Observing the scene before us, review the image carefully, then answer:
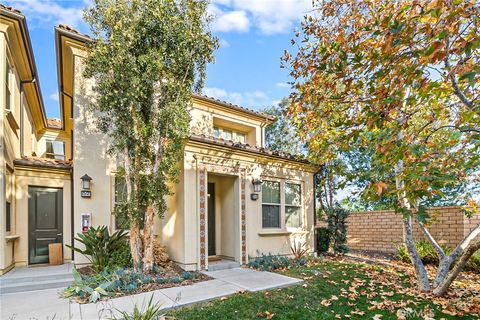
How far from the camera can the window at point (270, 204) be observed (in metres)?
10.5

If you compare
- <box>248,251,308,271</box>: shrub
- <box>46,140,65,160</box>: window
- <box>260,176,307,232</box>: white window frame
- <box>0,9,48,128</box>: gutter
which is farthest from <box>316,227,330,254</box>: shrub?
<box>46,140,65,160</box>: window

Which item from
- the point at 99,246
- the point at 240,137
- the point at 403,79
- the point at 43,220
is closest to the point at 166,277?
the point at 99,246

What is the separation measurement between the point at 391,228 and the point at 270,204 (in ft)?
20.5

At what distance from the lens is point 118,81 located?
23.9ft

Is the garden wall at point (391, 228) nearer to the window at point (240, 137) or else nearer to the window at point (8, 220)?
the window at point (240, 137)

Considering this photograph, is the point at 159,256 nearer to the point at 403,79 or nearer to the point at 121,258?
the point at 121,258

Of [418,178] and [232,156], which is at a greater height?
[232,156]

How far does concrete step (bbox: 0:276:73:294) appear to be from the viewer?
263 inches

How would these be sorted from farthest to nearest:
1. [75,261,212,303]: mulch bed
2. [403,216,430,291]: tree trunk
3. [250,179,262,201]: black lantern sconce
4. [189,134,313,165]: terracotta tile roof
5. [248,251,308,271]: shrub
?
[250,179,262,201]: black lantern sconce < [248,251,308,271]: shrub < [189,134,313,165]: terracotta tile roof < [403,216,430,291]: tree trunk < [75,261,212,303]: mulch bed

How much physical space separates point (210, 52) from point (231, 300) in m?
6.35

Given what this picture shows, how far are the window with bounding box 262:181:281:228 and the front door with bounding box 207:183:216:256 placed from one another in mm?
1807

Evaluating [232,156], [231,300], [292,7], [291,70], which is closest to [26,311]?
[231,300]

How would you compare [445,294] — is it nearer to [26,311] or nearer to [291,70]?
[291,70]

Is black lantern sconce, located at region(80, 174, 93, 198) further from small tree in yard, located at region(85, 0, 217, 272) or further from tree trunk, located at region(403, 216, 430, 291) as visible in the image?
tree trunk, located at region(403, 216, 430, 291)
